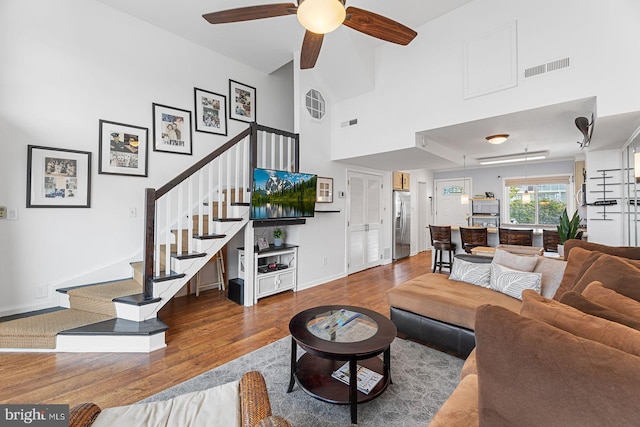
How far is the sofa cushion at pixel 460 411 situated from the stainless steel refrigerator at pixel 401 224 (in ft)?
18.1

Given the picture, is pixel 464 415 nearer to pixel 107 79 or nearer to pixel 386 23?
pixel 386 23

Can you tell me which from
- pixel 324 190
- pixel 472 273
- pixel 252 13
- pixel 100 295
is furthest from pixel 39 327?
pixel 472 273

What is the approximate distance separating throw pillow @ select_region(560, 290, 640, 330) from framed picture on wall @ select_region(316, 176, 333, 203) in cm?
374

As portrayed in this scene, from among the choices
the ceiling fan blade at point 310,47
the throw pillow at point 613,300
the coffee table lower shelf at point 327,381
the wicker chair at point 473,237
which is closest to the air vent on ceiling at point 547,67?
the ceiling fan blade at point 310,47

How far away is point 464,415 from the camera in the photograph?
1.14 m

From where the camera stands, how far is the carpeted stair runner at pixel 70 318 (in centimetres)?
240

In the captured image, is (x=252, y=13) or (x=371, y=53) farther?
(x=371, y=53)

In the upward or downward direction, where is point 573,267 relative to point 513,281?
upward

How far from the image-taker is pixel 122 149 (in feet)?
11.6

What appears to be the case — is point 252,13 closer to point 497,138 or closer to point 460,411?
point 460,411

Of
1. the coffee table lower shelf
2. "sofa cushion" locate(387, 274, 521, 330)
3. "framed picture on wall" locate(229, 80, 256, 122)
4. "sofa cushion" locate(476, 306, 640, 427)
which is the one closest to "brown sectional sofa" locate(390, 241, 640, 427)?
"sofa cushion" locate(476, 306, 640, 427)

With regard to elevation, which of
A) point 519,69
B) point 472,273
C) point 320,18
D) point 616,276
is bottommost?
point 472,273

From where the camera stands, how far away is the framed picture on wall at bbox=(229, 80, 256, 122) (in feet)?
15.0

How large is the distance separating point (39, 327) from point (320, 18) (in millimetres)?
3545
